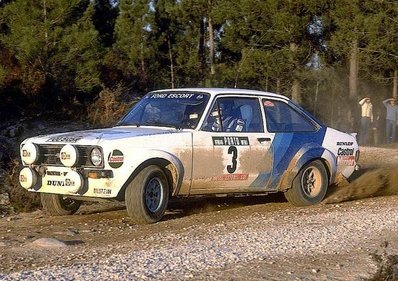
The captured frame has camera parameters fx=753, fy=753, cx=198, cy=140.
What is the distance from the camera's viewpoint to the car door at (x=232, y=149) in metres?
9.05

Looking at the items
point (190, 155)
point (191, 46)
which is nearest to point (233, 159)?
point (190, 155)

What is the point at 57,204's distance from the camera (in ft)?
30.6

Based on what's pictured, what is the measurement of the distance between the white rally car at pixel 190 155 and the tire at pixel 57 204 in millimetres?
12

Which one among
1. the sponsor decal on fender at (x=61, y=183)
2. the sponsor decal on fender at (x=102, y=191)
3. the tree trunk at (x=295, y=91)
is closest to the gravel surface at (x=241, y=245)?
the sponsor decal on fender at (x=102, y=191)

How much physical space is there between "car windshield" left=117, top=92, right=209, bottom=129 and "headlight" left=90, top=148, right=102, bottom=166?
122cm

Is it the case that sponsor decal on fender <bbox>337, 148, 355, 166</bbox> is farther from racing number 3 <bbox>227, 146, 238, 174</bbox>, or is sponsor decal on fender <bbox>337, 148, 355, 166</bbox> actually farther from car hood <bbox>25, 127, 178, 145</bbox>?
car hood <bbox>25, 127, 178, 145</bbox>

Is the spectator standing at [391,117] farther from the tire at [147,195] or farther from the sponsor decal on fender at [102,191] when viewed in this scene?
the sponsor decal on fender at [102,191]

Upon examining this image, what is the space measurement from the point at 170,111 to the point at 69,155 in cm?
167

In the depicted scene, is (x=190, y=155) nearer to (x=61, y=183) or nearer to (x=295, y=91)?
(x=61, y=183)

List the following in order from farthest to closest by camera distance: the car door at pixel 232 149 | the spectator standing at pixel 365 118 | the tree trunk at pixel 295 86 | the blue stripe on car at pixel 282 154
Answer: the tree trunk at pixel 295 86 < the spectator standing at pixel 365 118 < the blue stripe on car at pixel 282 154 < the car door at pixel 232 149

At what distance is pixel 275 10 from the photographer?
2780cm

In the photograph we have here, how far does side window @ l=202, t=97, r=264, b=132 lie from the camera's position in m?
9.31

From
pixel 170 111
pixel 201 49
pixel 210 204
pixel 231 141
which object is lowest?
pixel 210 204

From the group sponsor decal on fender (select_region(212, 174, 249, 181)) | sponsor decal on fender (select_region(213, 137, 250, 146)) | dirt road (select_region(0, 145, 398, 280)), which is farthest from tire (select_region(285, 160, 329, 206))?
sponsor decal on fender (select_region(213, 137, 250, 146))
